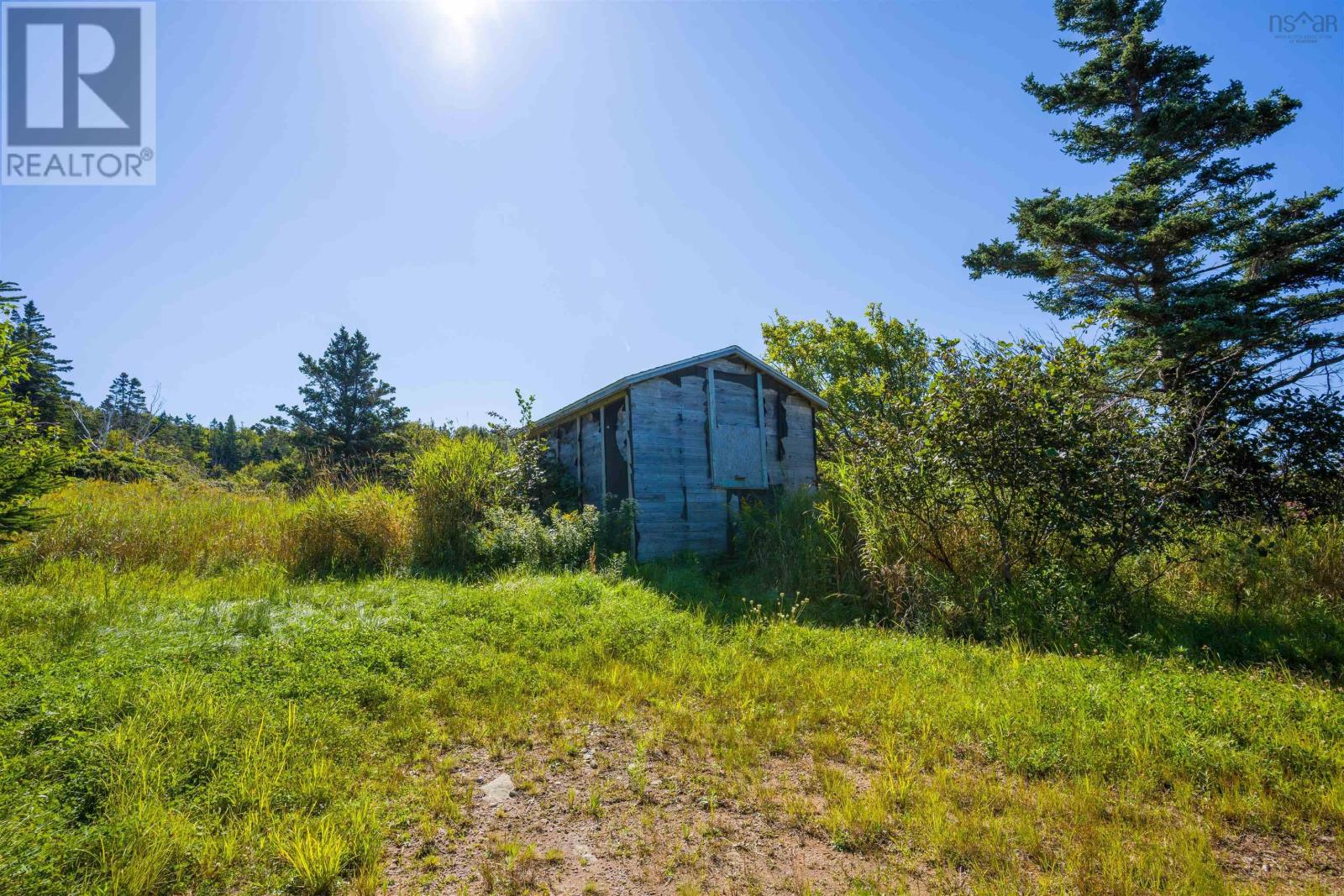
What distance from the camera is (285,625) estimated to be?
549cm

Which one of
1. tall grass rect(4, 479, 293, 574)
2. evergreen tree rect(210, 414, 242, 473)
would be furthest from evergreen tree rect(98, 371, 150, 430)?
tall grass rect(4, 479, 293, 574)

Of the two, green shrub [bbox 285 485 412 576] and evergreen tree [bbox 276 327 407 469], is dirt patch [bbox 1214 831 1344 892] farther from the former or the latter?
evergreen tree [bbox 276 327 407 469]

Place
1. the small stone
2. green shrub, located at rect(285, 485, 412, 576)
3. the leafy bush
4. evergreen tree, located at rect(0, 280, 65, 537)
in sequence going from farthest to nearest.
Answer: the leafy bush
green shrub, located at rect(285, 485, 412, 576)
evergreen tree, located at rect(0, 280, 65, 537)
the small stone

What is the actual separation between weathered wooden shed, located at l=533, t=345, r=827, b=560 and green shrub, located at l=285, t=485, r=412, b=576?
448 centimetres

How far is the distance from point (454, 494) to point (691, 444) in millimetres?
5144

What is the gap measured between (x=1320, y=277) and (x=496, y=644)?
14.9 meters

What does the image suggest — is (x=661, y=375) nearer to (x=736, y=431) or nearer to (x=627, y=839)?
(x=736, y=431)

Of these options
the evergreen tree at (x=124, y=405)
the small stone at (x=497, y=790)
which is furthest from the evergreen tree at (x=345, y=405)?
the small stone at (x=497, y=790)

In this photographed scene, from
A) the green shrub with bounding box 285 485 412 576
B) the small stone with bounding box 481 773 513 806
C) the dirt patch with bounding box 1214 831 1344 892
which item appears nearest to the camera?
the dirt patch with bounding box 1214 831 1344 892

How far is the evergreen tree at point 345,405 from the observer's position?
3097 centimetres

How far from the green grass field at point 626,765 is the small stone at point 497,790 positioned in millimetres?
62

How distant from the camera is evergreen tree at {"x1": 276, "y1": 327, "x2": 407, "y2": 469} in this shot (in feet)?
102

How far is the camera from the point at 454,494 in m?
10.4

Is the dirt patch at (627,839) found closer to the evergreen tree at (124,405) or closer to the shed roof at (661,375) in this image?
the shed roof at (661,375)
